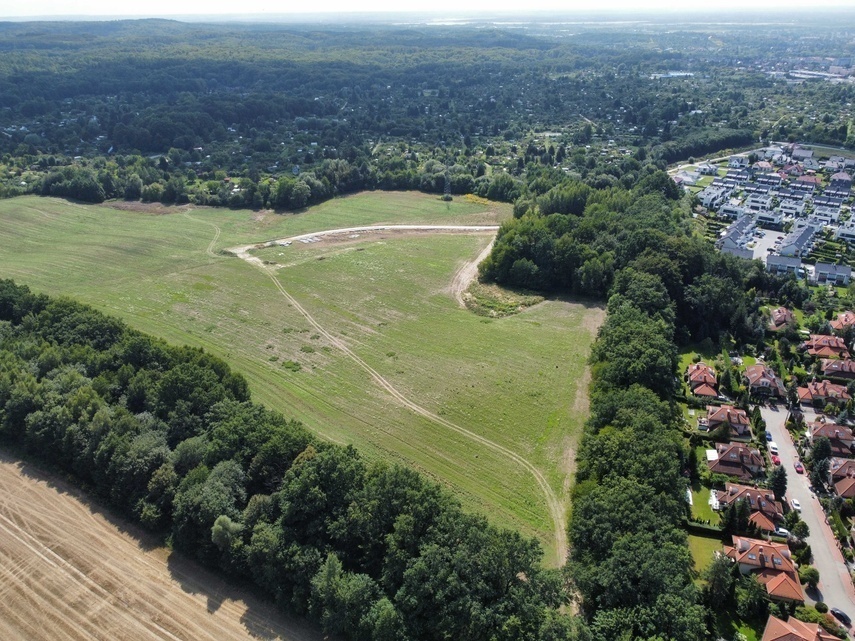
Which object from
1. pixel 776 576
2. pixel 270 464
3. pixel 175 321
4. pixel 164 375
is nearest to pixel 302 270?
pixel 175 321

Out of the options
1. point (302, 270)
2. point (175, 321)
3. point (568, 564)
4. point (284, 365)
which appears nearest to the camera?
point (568, 564)

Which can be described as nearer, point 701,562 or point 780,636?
point 780,636

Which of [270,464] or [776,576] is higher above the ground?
[270,464]

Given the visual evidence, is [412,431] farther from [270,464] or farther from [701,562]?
[701,562]

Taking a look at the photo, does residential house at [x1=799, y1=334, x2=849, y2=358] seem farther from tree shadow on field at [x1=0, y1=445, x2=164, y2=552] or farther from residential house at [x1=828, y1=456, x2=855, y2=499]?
tree shadow on field at [x1=0, y1=445, x2=164, y2=552]

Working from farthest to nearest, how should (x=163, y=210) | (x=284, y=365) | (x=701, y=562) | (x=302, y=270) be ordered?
(x=163, y=210), (x=302, y=270), (x=284, y=365), (x=701, y=562)

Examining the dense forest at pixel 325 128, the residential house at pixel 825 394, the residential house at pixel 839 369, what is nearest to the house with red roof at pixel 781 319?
the residential house at pixel 839 369
